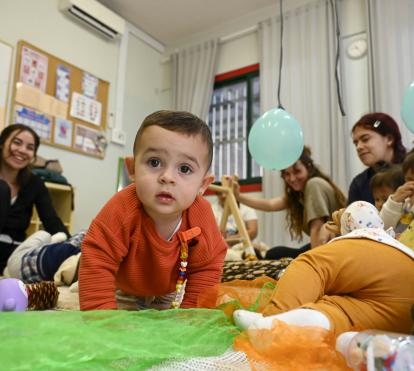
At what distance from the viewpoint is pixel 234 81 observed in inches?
134

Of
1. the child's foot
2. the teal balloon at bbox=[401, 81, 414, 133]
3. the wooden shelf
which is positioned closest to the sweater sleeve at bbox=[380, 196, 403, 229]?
the teal balloon at bbox=[401, 81, 414, 133]

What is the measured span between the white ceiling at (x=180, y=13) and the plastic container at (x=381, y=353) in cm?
322

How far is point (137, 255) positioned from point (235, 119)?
2.73 metres

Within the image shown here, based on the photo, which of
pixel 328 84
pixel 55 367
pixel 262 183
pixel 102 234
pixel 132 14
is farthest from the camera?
pixel 132 14

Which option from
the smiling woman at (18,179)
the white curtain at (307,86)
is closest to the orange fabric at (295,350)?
the smiling woman at (18,179)

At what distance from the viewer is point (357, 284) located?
1.86 feet

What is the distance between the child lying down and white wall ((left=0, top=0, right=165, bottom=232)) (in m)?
2.50

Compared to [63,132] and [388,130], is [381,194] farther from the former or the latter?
[63,132]

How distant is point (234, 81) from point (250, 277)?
2.61 metres

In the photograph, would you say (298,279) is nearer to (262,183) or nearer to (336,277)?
(336,277)

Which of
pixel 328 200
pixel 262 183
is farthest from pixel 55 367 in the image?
pixel 262 183

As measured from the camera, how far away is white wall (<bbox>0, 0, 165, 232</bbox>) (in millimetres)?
2637

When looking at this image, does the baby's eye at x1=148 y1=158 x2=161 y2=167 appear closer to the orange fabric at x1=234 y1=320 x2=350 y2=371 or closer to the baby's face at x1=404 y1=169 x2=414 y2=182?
the orange fabric at x1=234 y1=320 x2=350 y2=371

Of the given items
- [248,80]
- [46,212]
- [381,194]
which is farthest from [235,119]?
[381,194]
